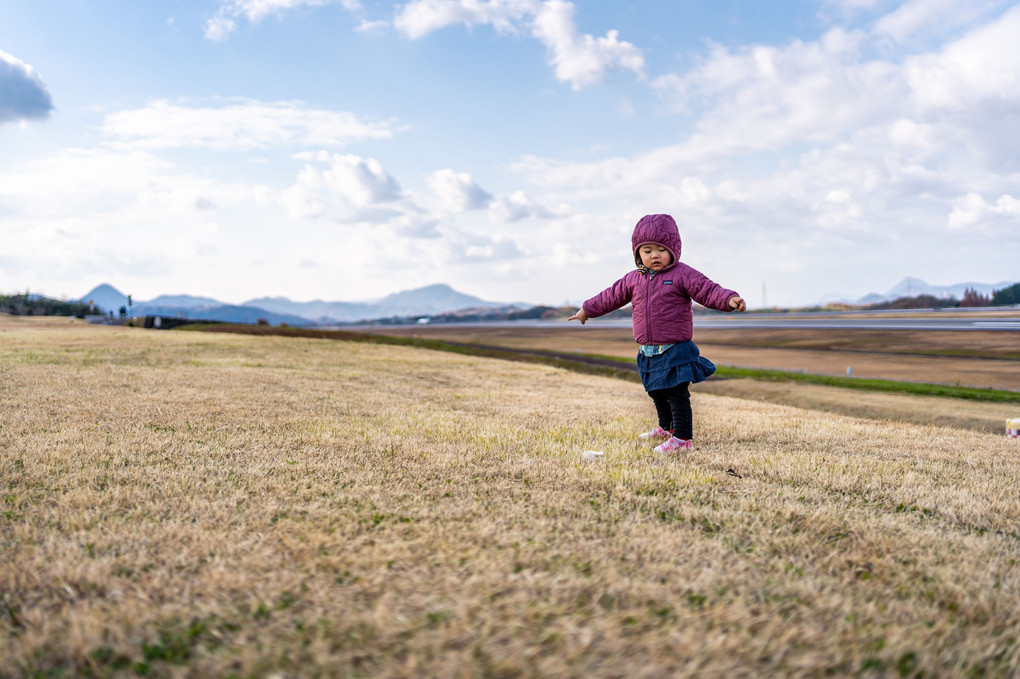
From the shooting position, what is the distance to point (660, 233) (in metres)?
6.20

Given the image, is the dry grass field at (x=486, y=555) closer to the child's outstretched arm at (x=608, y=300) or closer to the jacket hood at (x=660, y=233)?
the child's outstretched arm at (x=608, y=300)

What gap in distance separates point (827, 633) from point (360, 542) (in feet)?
7.75

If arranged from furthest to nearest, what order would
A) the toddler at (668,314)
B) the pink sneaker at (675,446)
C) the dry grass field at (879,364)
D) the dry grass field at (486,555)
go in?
the dry grass field at (879,364) < the toddler at (668,314) < the pink sneaker at (675,446) < the dry grass field at (486,555)

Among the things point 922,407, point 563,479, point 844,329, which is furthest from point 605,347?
point 563,479

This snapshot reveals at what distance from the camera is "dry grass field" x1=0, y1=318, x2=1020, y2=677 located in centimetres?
232

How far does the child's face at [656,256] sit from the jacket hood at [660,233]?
0.04 m

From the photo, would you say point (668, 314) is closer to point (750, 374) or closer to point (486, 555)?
point (486, 555)

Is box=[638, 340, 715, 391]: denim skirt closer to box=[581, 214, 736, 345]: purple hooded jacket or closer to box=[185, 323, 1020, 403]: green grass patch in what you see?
box=[581, 214, 736, 345]: purple hooded jacket

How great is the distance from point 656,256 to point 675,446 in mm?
2074

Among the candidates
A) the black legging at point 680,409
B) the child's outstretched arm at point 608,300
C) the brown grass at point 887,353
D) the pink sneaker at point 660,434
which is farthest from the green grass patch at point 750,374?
the black legging at point 680,409

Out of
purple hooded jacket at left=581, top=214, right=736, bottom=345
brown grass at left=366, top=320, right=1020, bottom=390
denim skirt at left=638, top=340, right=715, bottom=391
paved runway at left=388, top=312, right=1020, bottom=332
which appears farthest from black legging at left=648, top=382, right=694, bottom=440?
paved runway at left=388, top=312, right=1020, bottom=332

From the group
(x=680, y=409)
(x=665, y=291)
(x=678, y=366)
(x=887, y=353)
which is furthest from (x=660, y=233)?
(x=887, y=353)

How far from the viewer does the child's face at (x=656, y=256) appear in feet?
20.6

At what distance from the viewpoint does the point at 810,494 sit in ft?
14.7
